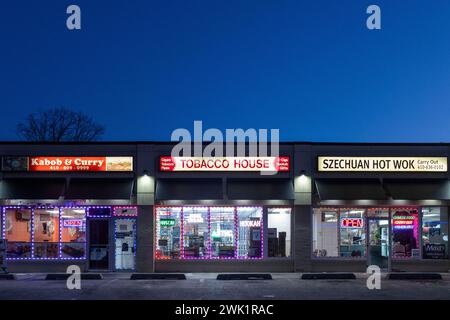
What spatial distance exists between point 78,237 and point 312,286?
10.1m

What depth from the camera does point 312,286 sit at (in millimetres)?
20328

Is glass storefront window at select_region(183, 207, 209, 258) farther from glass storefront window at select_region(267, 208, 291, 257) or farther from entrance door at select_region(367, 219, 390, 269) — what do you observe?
entrance door at select_region(367, 219, 390, 269)

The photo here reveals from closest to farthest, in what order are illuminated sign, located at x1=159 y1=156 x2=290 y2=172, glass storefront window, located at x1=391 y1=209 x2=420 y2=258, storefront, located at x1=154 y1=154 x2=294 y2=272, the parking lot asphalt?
1. the parking lot asphalt
2. storefront, located at x1=154 y1=154 x2=294 y2=272
3. illuminated sign, located at x1=159 y1=156 x2=290 y2=172
4. glass storefront window, located at x1=391 y1=209 x2=420 y2=258

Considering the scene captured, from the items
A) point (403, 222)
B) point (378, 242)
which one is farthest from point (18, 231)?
point (403, 222)

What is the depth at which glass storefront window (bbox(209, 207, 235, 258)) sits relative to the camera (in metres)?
24.9

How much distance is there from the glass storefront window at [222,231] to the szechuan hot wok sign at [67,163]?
157 inches

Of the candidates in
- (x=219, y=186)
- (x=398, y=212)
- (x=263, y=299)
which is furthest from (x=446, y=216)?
(x=263, y=299)

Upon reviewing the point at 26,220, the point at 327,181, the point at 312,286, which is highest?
the point at 327,181

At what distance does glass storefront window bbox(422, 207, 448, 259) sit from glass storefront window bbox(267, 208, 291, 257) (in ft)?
18.4

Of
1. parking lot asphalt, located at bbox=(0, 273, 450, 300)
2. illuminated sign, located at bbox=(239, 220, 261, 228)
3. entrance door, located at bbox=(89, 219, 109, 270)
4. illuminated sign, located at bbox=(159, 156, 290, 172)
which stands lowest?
parking lot asphalt, located at bbox=(0, 273, 450, 300)

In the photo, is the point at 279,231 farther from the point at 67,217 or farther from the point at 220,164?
the point at 67,217

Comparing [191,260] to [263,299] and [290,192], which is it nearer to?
[290,192]

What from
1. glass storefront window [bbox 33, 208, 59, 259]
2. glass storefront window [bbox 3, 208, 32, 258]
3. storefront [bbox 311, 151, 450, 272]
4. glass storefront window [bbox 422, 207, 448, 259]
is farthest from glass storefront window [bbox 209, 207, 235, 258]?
glass storefront window [bbox 422, 207, 448, 259]

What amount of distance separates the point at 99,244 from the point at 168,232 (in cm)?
283
